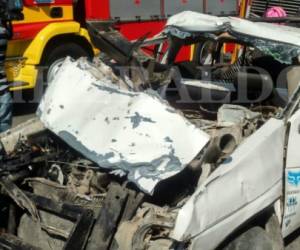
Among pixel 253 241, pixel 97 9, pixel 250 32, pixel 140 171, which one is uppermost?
pixel 250 32

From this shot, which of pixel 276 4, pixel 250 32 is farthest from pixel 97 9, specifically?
pixel 250 32

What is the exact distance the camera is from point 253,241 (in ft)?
10.6

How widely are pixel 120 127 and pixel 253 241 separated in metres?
1.06

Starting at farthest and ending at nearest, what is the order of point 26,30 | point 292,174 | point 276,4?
point 276,4
point 26,30
point 292,174

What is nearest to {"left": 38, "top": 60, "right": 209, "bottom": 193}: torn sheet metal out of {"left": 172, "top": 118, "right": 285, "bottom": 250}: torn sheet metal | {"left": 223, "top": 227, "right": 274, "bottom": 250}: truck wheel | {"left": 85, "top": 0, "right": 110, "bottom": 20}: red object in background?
{"left": 172, "top": 118, "right": 285, "bottom": 250}: torn sheet metal

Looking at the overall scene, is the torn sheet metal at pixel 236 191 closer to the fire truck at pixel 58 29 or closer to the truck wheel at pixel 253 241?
the truck wheel at pixel 253 241

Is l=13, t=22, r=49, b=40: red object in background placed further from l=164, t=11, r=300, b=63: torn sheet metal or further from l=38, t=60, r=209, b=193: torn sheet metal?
l=38, t=60, r=209, b=193: torn sheet metal

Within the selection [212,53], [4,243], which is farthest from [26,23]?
[4,243]

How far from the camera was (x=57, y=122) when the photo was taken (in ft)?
11.5

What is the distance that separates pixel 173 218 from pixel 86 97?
3.73ft

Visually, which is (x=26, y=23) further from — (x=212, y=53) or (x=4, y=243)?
(x=4, y=243)

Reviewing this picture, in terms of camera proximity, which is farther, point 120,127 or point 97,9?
point 97,9

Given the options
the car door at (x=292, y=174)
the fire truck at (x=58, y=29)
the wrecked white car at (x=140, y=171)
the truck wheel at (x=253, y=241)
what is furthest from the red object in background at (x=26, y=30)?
the truck wheel at (x=253, y=241)

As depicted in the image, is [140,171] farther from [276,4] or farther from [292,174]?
[276,4]
